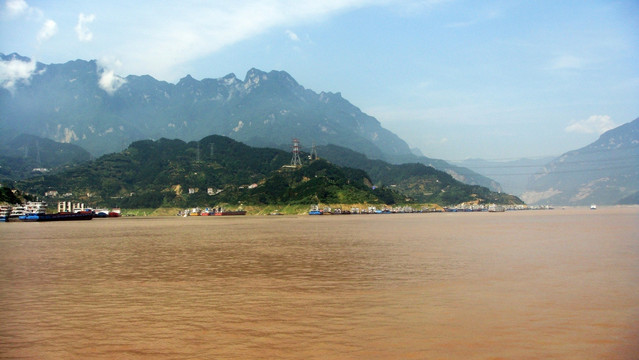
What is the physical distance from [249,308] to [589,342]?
1555 cm

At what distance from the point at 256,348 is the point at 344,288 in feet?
43.9

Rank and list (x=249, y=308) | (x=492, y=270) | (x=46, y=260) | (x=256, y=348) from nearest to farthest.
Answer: (x=256, y=348) → (x=249, y=308) → (x=492, y=270) → (x=46, y=260)

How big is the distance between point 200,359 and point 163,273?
24201 millimetres

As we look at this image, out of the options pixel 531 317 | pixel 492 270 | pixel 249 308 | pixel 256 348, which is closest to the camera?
pixel 256 348

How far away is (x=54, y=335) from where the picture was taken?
2114 cm

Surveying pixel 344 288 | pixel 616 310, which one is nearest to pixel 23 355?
pixel 344 288

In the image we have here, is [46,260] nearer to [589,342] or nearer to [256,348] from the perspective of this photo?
[256,348]

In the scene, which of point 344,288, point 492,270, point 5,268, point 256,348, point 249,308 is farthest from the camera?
point 5,268

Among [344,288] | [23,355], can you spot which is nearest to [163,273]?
[344,288]

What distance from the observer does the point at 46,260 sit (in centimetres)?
5156

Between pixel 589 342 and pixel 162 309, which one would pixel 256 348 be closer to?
pixel 162 309

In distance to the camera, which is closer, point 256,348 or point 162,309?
point 256,348

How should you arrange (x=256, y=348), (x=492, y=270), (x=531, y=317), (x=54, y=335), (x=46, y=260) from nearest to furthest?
(x=256, y=348) < (x=54, y=335) < (x=531, y=317) < (x=492, y=270) < (x=46, y=260)

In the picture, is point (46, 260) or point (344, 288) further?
point (46, 260)
